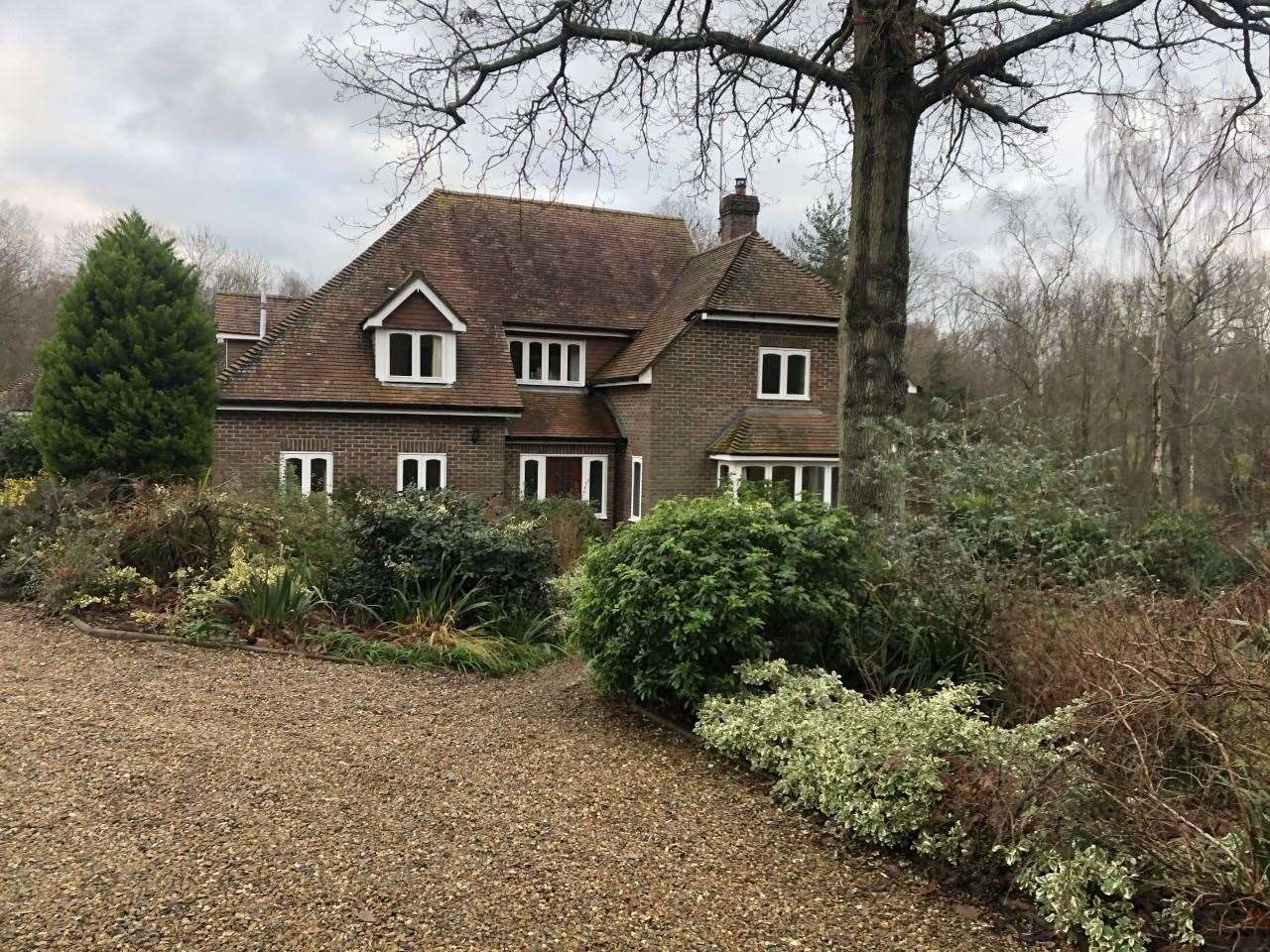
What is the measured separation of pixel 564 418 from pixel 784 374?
5.27 metres

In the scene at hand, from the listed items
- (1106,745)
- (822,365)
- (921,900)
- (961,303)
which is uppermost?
(961,303)

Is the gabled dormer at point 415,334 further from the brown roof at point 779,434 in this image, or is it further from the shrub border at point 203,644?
the shrub border at point 203,644

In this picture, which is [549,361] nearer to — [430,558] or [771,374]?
[771,374]

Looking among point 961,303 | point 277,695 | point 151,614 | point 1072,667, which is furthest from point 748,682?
point 961,303

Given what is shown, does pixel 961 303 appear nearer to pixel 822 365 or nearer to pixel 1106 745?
pixel 822 365

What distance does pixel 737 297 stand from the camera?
19.1 metres

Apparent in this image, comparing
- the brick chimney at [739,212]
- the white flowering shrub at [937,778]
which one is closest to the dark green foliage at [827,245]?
the brick chimney at [739,212]

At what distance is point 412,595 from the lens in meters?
8.47

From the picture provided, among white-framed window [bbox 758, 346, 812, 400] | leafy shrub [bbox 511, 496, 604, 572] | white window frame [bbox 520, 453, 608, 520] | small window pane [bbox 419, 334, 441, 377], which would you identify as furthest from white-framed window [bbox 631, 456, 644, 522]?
small window pane [bbox 419, 334, 441, 377]

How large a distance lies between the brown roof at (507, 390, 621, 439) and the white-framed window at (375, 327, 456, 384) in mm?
1968

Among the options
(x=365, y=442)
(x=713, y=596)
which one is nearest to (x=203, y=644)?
(x=713, y=596)

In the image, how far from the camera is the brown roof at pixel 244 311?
73.8ft

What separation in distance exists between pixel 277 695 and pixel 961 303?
31726mm

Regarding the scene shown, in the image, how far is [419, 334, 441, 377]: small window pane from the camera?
1841 centimetres
